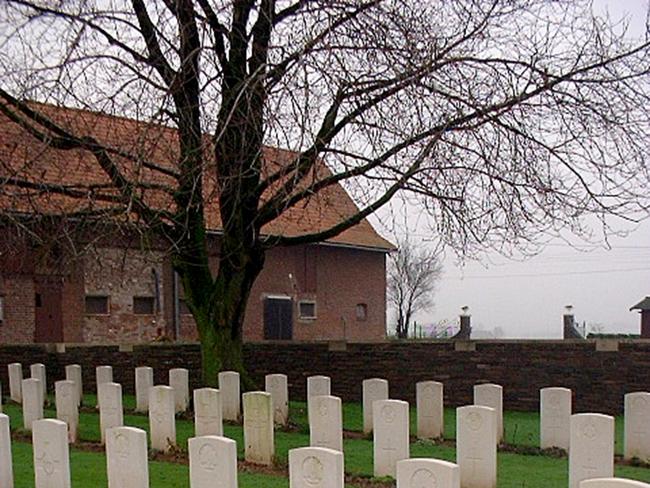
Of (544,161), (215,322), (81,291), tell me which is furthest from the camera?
(81,291)

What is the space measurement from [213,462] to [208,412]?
3.28 m

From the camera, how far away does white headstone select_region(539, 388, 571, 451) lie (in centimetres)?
949

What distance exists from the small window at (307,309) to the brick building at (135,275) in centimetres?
4

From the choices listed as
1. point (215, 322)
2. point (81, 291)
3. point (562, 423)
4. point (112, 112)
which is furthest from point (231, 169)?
point (81, 291)

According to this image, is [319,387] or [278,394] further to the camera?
[278,394]

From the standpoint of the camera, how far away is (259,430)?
28.9ft

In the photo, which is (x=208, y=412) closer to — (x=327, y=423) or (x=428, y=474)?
(x=327, y=423)

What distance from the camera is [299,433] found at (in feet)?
35.2

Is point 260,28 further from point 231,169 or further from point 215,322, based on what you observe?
point 215,322

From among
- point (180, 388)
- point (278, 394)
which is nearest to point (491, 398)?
point (278, 394)

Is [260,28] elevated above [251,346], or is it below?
above

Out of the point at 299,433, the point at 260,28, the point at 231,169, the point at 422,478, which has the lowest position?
the point at 299,433

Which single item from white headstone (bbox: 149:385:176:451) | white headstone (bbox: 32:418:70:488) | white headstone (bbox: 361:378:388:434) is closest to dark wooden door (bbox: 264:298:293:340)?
white headstone (bbox: 361:378:388:434)

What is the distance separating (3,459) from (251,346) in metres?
8.12
